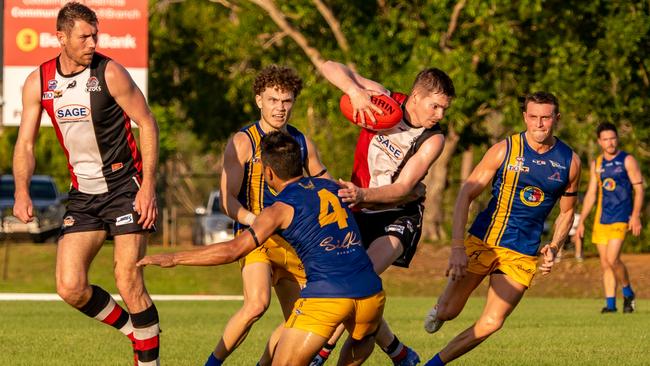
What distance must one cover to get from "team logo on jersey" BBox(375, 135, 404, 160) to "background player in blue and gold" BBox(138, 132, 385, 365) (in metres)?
1.63

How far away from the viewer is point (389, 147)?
961cm

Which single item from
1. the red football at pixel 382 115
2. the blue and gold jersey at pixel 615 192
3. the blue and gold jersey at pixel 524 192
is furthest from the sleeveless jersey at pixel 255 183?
the blue and gold jersey at pixel 615 192

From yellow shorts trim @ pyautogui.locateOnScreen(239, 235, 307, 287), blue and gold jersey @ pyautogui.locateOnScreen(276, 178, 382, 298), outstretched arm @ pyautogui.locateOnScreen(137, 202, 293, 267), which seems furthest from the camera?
yellow shorts trim @ pyautogui.locateOnScreen(239, 235, 307, 287)

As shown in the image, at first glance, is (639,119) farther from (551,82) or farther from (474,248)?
(474,248)

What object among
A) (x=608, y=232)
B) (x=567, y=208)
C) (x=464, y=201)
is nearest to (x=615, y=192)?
(x=608, y=232)

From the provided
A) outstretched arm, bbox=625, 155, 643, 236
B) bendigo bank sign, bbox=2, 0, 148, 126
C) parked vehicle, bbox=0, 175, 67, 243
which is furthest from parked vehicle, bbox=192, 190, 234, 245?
outstretched arm, bbox=625, 155, 643, 236

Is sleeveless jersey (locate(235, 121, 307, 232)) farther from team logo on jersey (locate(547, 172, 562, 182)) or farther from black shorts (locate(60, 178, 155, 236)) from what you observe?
team logo on jersey (locate(547, 172, 562, 182))

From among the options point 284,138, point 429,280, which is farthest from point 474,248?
point 429,280

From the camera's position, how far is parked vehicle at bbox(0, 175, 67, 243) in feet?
112

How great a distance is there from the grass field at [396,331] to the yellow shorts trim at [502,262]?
148cm

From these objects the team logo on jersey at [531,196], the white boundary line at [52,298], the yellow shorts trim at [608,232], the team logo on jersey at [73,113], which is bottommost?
the white boundary line at [52,298]

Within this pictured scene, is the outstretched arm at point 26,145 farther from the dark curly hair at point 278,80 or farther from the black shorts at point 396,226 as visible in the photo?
the black shorts at point 396,226

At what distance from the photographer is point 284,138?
315 inches

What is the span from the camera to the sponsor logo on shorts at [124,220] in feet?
30.7
